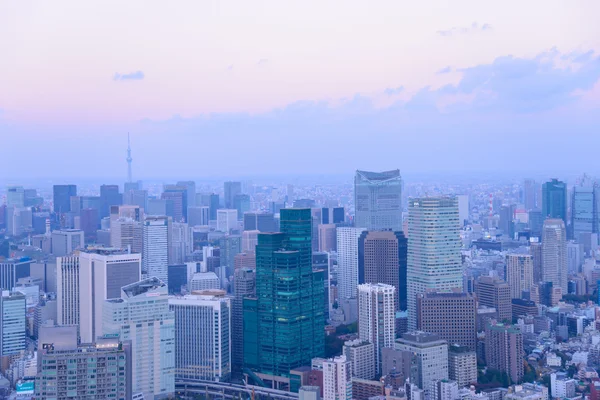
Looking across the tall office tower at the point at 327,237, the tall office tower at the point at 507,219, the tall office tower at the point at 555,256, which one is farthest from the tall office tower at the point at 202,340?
the tall office tower at the point at 507,219

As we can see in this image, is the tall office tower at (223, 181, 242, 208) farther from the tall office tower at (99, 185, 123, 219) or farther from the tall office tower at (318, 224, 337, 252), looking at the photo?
the tall office tower at (99, 185, 123, 219)

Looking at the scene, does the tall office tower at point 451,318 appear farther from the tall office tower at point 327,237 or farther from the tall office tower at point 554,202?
the tall office tower at point 327,237

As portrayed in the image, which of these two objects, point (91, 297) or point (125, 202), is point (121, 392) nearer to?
point (91, 297)

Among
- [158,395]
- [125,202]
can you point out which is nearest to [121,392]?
[158,395]

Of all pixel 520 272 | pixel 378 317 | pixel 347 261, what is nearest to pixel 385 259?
pixel 347 261

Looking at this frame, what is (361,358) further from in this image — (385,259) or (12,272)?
(12,272)

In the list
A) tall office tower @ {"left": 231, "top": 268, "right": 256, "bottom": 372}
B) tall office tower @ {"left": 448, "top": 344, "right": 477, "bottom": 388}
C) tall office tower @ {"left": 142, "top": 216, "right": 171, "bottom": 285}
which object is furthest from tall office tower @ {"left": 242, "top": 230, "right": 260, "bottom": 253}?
tall office tower @ {"left": 448, "top": 344, "right": 477, "bottom": 388}
